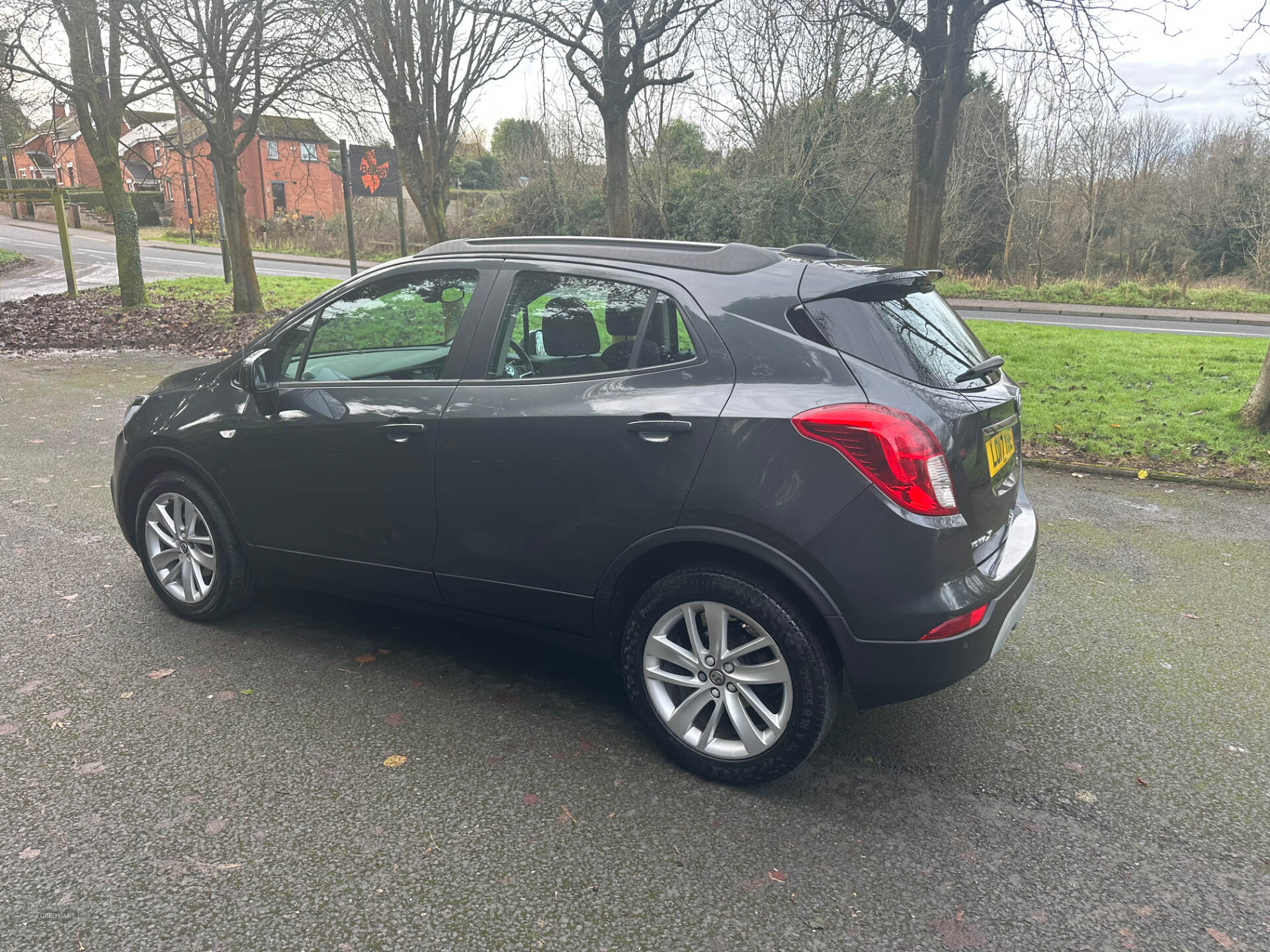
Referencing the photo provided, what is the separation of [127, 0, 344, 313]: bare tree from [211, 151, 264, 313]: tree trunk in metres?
0.02

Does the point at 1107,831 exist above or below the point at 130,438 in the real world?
below

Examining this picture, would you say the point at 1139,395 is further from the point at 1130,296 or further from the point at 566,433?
the point at 1130,296

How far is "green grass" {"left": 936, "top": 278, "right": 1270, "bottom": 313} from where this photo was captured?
2428 centimetres

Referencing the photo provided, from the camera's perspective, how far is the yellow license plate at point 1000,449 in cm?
305

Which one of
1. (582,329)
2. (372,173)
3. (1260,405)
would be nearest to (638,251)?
(582,329)

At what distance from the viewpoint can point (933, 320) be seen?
329 centimetres

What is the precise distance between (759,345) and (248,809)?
2.22m

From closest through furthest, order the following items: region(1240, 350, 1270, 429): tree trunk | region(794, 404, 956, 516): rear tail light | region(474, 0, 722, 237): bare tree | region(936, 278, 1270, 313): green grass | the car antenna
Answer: region(794, 404, 956, 516): rear tail light < region(1240, 350, 1270, 429): tree trunk < region(474, 0, 722, 237): bare tree < region(936, 278, 1270, 313): green grass < the car antenna

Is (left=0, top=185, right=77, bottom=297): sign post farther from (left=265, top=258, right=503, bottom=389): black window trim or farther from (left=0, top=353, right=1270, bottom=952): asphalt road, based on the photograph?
(left=265, top=258, right=503, bottom=389): black window trim

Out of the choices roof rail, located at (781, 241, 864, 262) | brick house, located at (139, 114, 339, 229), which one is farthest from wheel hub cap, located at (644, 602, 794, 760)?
brick house, located at (139, 114, 339, 229)

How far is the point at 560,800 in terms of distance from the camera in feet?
9.71

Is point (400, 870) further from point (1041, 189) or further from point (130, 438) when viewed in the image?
point (1041, 189)

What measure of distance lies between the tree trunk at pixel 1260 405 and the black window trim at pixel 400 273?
24.0 ft

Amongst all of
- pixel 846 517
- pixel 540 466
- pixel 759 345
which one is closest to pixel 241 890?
pixel 540 466
